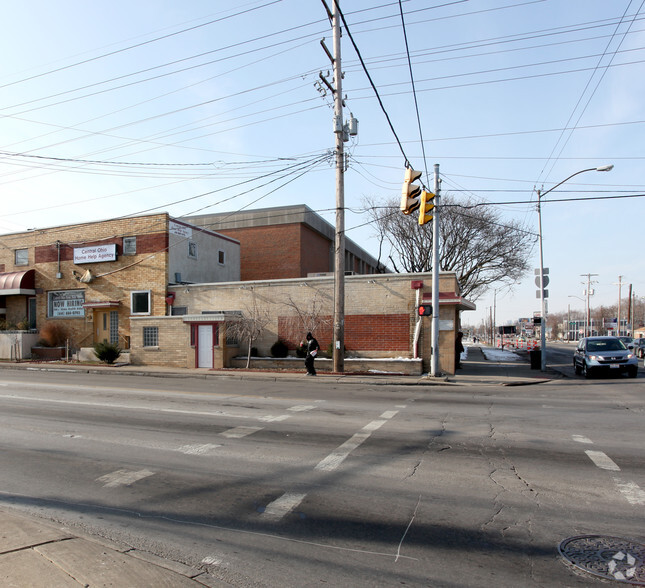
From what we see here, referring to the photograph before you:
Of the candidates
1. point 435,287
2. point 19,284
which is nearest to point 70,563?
point 435,287

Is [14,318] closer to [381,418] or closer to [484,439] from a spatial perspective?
[381,418]

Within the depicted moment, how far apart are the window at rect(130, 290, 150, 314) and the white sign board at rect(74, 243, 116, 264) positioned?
2.52 meters

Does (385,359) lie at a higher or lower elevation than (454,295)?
lower

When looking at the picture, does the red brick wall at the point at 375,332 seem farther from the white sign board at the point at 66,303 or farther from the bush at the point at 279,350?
the white sign board at the point at 66,303

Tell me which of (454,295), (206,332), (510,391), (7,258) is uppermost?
(7,258)

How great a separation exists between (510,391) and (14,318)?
28831mm

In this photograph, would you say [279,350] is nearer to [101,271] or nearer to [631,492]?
[101,271]

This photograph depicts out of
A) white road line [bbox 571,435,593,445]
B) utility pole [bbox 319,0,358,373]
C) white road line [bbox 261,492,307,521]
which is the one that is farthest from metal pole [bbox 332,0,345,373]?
white road line [bbox 261,492,307,521]

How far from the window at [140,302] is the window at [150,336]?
6.03 feet

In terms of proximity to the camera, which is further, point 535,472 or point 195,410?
point 195,410

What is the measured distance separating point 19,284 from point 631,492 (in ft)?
102

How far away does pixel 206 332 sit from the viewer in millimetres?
22406

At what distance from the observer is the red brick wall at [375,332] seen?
20.5m

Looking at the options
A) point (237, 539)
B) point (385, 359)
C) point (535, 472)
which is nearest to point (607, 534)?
point (535, 472)
